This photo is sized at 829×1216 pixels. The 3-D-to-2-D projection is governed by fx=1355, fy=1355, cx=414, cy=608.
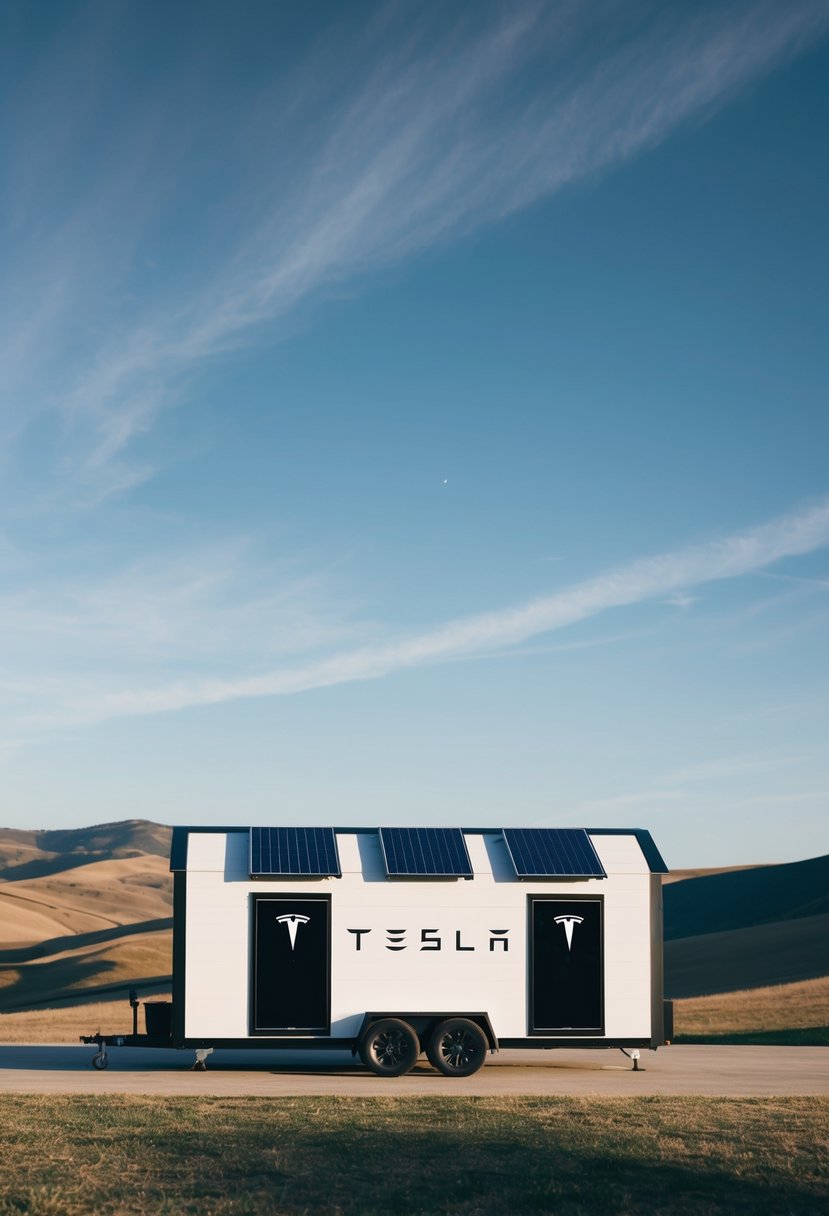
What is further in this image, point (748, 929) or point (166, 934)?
point (166, 934)

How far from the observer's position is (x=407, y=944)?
21719 mm

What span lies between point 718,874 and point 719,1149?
124m

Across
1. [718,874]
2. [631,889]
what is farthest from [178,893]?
[718,874]

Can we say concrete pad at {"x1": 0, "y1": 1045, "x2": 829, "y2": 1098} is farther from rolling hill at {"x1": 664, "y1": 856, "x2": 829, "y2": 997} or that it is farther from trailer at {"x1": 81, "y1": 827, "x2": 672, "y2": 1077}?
rolling hill at {"x1": 664, "y1": 856, "x2": 829, "y2": 997}

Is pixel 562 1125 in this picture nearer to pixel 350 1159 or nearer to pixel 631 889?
pixel 350 1159

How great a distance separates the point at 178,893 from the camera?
2169 cm

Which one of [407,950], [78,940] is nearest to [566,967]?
[407,950]

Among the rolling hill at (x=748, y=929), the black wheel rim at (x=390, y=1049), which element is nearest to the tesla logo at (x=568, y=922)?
the black wheel rim at (x=390, y=1049)

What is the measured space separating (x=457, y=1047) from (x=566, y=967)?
2165 mm

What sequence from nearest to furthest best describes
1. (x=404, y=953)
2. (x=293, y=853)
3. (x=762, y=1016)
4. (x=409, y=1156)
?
(x=409, y=1156), (x=404, y=953), (x=293, y=853), (x=762, y=1016)

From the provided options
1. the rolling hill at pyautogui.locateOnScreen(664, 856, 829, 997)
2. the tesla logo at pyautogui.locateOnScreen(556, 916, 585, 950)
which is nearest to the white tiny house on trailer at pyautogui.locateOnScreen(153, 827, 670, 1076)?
the tesla logo at pyautogui.locateOnScreen(556, 916, 585, 950)

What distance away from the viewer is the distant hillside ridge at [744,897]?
377 feet

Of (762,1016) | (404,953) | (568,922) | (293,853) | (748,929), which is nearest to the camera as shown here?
(404,953)

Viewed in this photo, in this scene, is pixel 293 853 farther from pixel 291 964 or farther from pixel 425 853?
pixel 425 853
